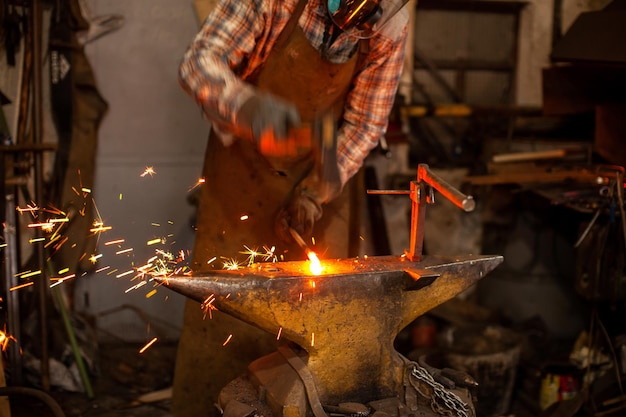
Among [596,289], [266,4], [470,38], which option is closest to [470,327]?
[596,289]

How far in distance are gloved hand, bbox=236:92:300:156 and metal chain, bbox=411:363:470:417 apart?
0.84m

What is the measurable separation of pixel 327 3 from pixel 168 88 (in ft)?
7.77

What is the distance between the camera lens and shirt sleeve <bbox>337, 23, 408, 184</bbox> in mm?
2654

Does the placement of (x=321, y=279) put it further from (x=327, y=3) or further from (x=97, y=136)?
(x=97, y=136)

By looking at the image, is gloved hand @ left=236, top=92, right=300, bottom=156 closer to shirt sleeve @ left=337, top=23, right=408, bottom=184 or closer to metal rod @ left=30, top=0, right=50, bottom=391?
shirt sleeve @ left=337, top=23, right=408, bottom=184

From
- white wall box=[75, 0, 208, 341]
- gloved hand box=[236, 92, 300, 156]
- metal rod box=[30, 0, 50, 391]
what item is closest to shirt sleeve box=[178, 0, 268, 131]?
gloved hand box=[236, 92, 300, 156]

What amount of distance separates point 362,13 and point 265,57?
0.52 m

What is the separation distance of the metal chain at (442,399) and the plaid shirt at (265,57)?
0.89 metres

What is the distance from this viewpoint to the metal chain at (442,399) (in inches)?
77.0

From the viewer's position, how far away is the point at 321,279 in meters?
Answer: 1.88

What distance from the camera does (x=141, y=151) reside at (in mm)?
4434

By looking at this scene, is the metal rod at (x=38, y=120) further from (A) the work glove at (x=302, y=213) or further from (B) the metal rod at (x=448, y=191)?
(B) the metal rod at (x=448, y=191)

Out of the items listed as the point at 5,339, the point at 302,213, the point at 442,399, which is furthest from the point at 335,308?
the point at 5,339

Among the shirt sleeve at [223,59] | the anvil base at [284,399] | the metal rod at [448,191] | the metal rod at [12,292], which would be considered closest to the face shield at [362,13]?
the shirt sleeve at [223,59]
